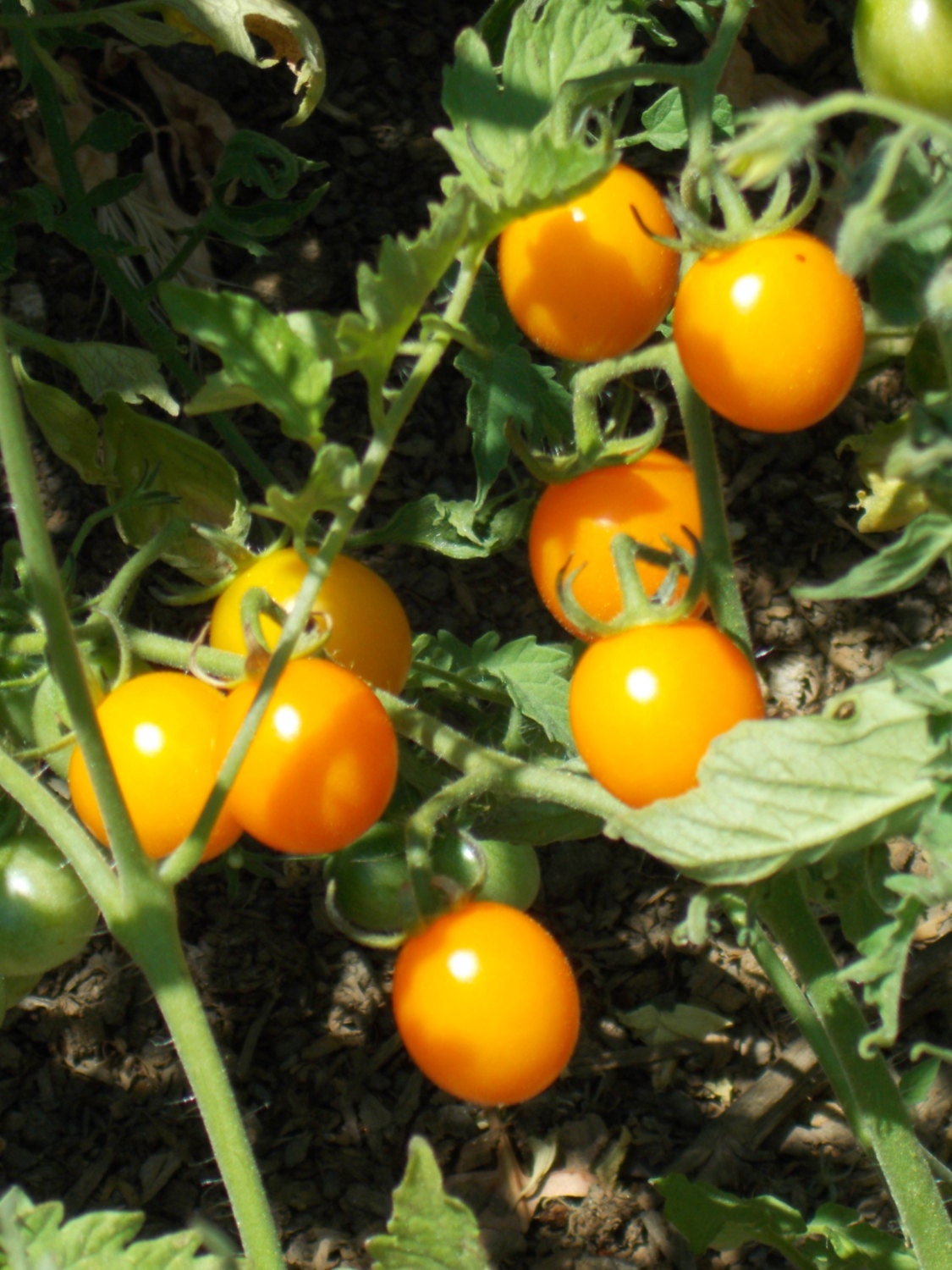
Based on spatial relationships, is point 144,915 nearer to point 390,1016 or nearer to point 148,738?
point 148,738

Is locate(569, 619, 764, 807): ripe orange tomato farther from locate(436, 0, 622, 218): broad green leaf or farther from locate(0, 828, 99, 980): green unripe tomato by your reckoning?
locate(0, 828, 99, 980): green unripe tomato

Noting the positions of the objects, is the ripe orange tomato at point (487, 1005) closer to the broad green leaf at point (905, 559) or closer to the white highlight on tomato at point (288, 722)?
the white highlight on tomato at point (288, 722)

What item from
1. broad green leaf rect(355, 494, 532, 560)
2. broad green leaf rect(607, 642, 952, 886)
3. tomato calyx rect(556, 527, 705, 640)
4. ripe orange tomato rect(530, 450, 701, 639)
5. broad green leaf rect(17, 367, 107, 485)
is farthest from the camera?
broad green leaf rect(17, 367, 107, 485)

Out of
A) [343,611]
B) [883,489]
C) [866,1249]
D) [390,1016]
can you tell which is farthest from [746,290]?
[390,1016]

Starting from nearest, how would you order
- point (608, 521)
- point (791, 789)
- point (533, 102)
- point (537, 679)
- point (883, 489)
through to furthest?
1. point (791, 789)
2. point (533, 102)
3. point (608, 521)
4. point (883, 489)
5. point (537, 679)

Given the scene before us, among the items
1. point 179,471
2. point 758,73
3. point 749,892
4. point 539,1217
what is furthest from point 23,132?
point 539,1217

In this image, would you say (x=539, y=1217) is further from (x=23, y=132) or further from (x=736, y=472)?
(x=23, y=132)

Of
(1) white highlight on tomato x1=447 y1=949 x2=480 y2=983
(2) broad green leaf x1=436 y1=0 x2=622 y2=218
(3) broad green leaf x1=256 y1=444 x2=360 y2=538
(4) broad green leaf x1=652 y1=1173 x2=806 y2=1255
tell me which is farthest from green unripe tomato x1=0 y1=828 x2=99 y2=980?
(2) broad green leaf x1=436 y1=0 x2=622 y2=218
